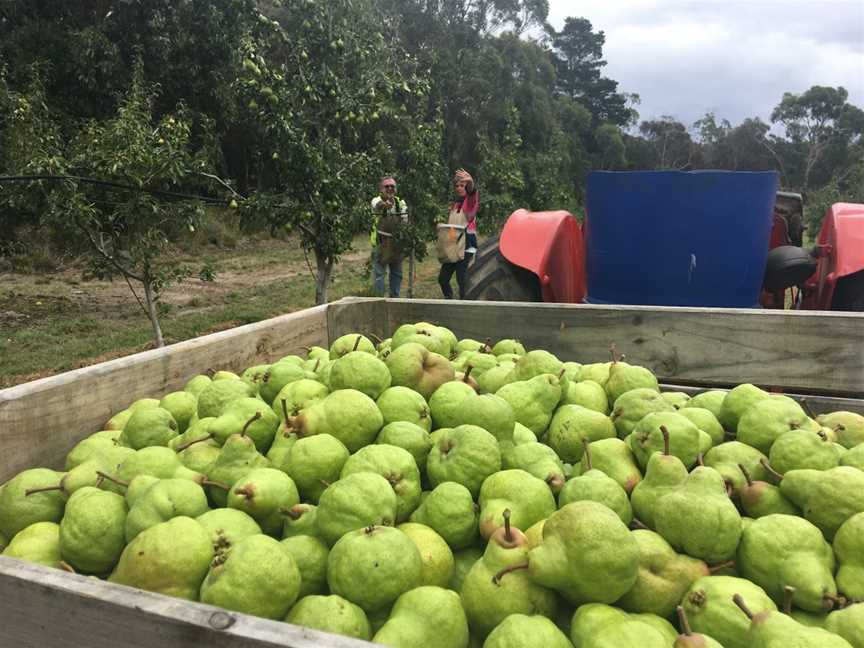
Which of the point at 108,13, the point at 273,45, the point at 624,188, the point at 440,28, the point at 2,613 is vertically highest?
the point at 440,28

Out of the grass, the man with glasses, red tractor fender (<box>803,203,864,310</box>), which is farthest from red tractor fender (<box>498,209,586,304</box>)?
the grass

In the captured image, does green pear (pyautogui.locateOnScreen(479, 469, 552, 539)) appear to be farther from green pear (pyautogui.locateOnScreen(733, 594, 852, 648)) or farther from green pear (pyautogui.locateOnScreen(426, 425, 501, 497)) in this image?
green pear (pyautogui.locateOnScreen(733, 594, 852, 648))

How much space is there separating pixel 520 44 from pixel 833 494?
5296 cm

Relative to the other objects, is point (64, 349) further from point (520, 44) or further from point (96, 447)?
point (520, 44)

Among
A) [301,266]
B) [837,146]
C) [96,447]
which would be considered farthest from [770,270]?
[837,146]

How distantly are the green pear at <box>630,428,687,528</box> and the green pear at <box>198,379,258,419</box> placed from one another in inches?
61.0

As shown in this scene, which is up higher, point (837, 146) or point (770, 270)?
point (837, 146)

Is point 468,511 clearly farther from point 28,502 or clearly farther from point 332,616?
point 28,502

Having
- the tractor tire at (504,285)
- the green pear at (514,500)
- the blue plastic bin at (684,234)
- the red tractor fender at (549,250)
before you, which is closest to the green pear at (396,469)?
the green pear at (514,500)

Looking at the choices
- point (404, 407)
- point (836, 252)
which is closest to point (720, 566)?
point (404, 407)

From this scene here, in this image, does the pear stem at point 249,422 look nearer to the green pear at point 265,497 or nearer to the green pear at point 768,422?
the green pear at point 265,497

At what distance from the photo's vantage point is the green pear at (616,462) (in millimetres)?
2141

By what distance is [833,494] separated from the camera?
1.87 metres

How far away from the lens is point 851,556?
1727mm
